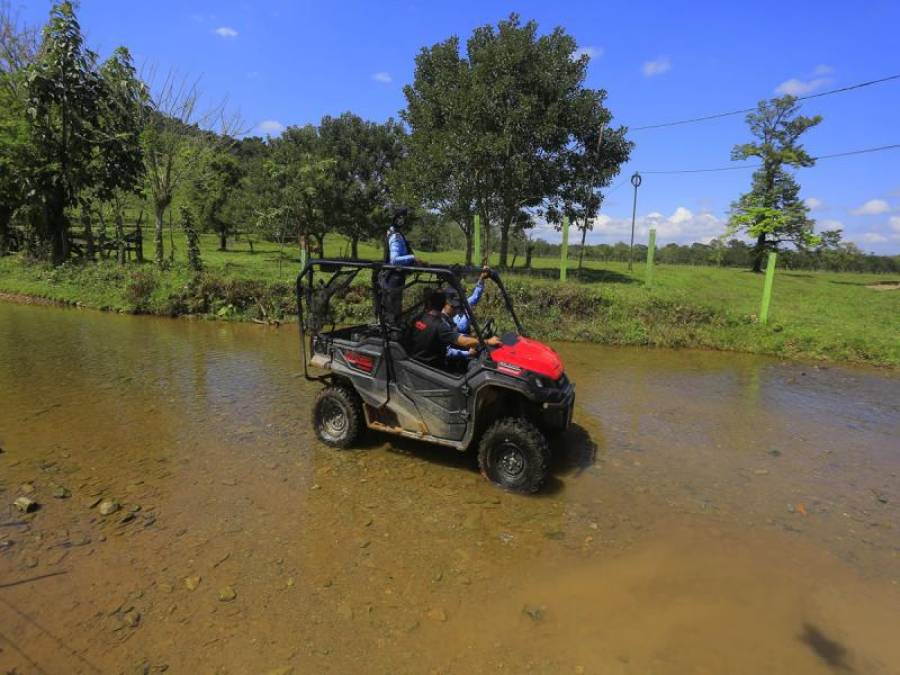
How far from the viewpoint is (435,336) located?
5.44 metres

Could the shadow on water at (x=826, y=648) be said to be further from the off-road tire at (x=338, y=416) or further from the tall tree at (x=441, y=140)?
the tall tree at (x=441, y=140)

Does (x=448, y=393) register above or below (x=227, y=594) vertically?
above

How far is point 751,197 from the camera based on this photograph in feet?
95.9

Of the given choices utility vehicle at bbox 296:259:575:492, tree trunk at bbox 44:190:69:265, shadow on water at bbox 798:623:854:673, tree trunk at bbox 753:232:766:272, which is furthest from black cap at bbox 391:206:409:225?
tree trunk at bbox 753:232:766:272

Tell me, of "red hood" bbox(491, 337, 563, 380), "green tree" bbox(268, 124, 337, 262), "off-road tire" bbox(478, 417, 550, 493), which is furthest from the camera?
"green tree" bbox(268, 124, 337, 262)

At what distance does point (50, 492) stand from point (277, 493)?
1.92m

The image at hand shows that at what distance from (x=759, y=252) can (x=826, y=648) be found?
3002cm

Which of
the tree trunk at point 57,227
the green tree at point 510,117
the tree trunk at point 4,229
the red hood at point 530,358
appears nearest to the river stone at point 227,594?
the red hood at point 530,358

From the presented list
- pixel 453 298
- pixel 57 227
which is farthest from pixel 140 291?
pixel 453 298

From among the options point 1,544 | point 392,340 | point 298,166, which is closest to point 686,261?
point 298,166

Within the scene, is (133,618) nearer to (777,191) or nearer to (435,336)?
(435,336)

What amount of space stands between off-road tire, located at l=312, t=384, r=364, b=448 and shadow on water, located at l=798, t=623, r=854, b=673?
4.14m

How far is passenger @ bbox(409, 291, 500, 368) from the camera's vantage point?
5312mm

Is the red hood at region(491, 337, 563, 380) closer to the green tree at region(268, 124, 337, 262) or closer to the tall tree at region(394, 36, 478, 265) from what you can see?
the tall tree at region(394, 36, 478, 265)
